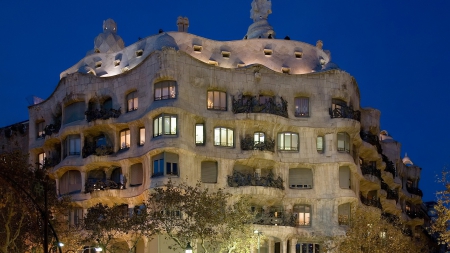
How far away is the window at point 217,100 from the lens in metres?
75.2

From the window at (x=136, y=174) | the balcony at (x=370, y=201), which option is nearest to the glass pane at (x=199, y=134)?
the window at (x=136, y=174)

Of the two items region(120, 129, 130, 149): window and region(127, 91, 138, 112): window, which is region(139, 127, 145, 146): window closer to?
region(120, 129, 130, 149): window

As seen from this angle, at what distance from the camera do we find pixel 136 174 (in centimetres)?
7519

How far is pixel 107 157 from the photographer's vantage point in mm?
75938

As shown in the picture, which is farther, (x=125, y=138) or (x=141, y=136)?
(x=125, y=138)

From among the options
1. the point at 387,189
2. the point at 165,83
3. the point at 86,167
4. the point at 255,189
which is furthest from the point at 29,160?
the point at 387,189

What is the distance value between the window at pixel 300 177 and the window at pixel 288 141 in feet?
7.54

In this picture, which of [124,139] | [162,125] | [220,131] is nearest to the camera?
[162,125]

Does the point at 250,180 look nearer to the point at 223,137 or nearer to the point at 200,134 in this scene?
the point at 223,137

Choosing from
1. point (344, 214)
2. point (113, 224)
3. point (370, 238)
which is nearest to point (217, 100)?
point (344, 214)

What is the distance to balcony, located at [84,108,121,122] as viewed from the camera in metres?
76.1

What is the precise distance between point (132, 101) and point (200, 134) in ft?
26.1

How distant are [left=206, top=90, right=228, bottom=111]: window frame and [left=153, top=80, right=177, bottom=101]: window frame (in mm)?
4095

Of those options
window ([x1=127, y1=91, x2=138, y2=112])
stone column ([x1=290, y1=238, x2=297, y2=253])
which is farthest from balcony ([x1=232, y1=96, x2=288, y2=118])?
stone column ([x1=290, y1=238, x2=297, y2=253])
